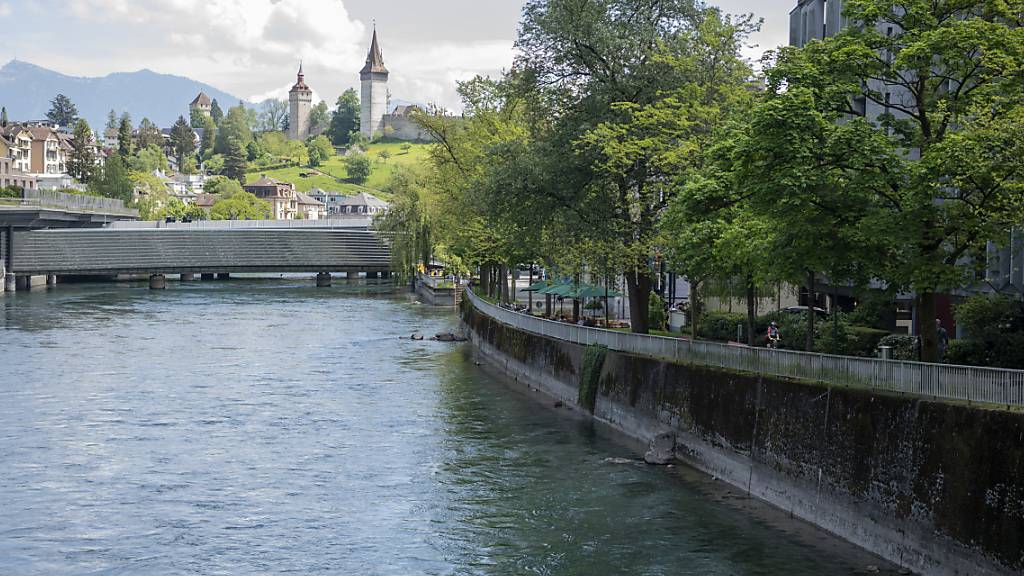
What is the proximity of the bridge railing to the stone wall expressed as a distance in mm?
97478

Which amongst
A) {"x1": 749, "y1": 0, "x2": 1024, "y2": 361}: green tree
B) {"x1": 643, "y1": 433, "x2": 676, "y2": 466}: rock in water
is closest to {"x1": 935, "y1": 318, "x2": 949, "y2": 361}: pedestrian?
{"x1": 749, "y1": 0, "x2": 1024, "y2": 361}: green tree

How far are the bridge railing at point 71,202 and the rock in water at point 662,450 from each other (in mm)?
99129

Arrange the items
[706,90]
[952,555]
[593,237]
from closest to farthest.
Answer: [952,555] → [706,90] → [593,237]

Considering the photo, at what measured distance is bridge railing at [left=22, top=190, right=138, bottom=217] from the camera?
118 m

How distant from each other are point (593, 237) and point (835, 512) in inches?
824

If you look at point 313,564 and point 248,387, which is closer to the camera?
point 313,564

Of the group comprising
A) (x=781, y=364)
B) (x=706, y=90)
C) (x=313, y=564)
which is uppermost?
(x=706, y=90)

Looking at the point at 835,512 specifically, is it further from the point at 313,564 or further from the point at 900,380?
the point at 313,564

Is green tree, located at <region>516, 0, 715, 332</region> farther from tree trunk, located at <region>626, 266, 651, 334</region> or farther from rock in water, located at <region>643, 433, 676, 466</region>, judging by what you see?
rock in water, located at <region>643, 433, 676, 466</region>

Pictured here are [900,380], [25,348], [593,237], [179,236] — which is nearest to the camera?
[900,380]

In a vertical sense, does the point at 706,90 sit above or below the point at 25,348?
above

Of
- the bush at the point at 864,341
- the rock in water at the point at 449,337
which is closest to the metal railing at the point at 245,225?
the rock in water at the point at 449,337

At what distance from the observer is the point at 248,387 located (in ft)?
157

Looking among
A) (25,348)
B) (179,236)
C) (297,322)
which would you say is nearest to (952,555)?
(25,348)
